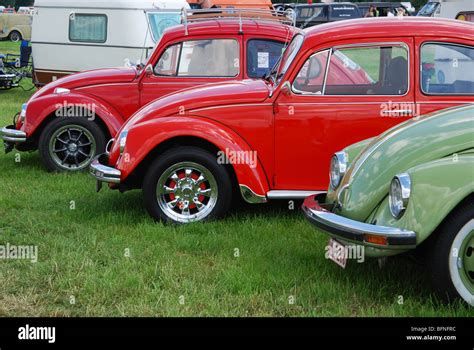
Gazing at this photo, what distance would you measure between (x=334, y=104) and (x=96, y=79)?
3.72 m

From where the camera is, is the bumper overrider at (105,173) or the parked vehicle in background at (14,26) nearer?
the bumper overrider at (105,173)

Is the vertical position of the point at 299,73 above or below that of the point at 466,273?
above

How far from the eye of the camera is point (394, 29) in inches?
255

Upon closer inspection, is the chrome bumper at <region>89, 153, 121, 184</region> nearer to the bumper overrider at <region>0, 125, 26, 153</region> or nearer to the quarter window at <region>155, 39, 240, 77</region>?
the quarter window at <region>155, 39, 240, 77</region>

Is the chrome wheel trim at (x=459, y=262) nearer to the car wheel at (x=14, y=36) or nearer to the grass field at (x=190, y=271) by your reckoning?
the grass field at (x=190, y=271)

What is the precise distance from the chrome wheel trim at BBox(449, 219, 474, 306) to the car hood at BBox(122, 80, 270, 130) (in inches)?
106

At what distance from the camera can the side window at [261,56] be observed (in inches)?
340

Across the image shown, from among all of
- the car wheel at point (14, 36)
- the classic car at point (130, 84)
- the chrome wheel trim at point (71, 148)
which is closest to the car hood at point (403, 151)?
the classic car at point (130, 84)

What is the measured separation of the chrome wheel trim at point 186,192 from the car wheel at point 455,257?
2679 mm

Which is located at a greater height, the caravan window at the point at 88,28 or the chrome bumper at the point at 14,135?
the caravan window at the point at 88,28

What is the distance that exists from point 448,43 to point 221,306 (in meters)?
3.21

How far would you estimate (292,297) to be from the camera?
16.0 ft
